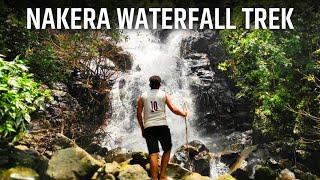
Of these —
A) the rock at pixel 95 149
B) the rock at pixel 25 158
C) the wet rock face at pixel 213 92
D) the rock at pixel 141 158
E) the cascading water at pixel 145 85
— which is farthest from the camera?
the wet rock face at pixel 213 92

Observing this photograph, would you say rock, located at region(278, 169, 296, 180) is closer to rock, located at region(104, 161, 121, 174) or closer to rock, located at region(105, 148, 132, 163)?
rock, located at region(105, 148, 132, 163)

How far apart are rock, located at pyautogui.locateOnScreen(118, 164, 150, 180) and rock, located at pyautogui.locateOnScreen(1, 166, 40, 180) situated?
1.76 metres

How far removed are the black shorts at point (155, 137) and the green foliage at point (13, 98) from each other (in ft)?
8.81

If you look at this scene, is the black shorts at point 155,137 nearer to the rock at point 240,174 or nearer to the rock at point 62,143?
the rock at point 62,143

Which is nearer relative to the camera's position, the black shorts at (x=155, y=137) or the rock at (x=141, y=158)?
the black shorts at (x=155, y=137)

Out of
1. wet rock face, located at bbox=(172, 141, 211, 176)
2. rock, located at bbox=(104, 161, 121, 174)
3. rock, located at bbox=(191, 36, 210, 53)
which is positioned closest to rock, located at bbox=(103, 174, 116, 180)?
rock, located at bbox=(104, 161, 121, 174)

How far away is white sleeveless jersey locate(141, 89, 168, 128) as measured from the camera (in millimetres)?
7781

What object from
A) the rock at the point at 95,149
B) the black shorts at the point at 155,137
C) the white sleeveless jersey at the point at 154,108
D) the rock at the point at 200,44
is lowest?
the rock at the point at 95,149

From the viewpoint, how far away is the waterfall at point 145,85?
824 inches

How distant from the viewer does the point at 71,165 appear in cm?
910

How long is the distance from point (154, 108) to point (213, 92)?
50.8 ft

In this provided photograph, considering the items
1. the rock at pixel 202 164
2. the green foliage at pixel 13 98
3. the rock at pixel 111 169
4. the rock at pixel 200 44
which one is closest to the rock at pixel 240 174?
the rock at pixel 202 164

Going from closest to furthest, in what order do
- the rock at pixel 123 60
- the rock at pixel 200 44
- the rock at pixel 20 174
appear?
the rock at pixel 20 174 → the rock at pixel 123 60 → the rock at pixel 200 44

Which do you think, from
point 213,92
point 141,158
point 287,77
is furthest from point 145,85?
point 141,158
